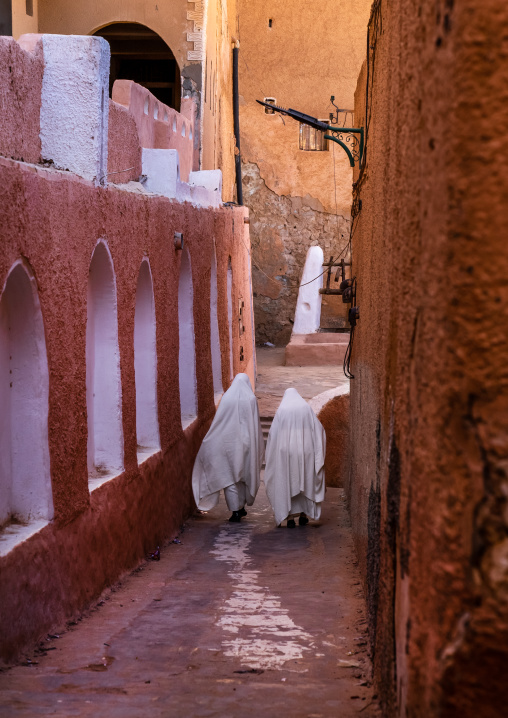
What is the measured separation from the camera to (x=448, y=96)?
2016 mm

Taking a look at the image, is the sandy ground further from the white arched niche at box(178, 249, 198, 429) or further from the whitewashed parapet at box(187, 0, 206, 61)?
the whitewashed parapet at box(187, 0, 206, 61)

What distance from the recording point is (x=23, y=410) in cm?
494

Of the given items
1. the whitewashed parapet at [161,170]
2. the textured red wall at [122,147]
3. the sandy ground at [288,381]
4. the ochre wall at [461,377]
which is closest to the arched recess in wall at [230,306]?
the sandy ground at [288,381]

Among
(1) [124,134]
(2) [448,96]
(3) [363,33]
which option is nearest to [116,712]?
(2) [448,96]

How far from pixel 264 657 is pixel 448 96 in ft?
10.7

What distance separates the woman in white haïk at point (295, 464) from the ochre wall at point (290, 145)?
1339cm

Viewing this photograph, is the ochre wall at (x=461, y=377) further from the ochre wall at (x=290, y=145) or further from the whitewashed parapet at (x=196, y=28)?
the ochre wall at (x=290, y=145)

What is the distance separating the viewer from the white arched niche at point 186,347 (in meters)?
9.77

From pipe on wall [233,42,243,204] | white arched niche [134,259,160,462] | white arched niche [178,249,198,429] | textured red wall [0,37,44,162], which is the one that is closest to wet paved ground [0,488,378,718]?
white arched niche [134,259,160,462]

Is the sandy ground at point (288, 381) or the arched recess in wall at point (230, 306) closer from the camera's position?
the arched recess in wall at point (230, 306)

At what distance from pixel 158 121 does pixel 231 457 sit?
379cm

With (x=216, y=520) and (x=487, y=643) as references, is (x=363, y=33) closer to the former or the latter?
(x=216, y=520)

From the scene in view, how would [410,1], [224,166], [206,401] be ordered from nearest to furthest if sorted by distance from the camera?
[410,1] → [206,401] → [224,166]

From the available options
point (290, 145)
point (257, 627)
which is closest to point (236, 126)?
point (290, 145)
